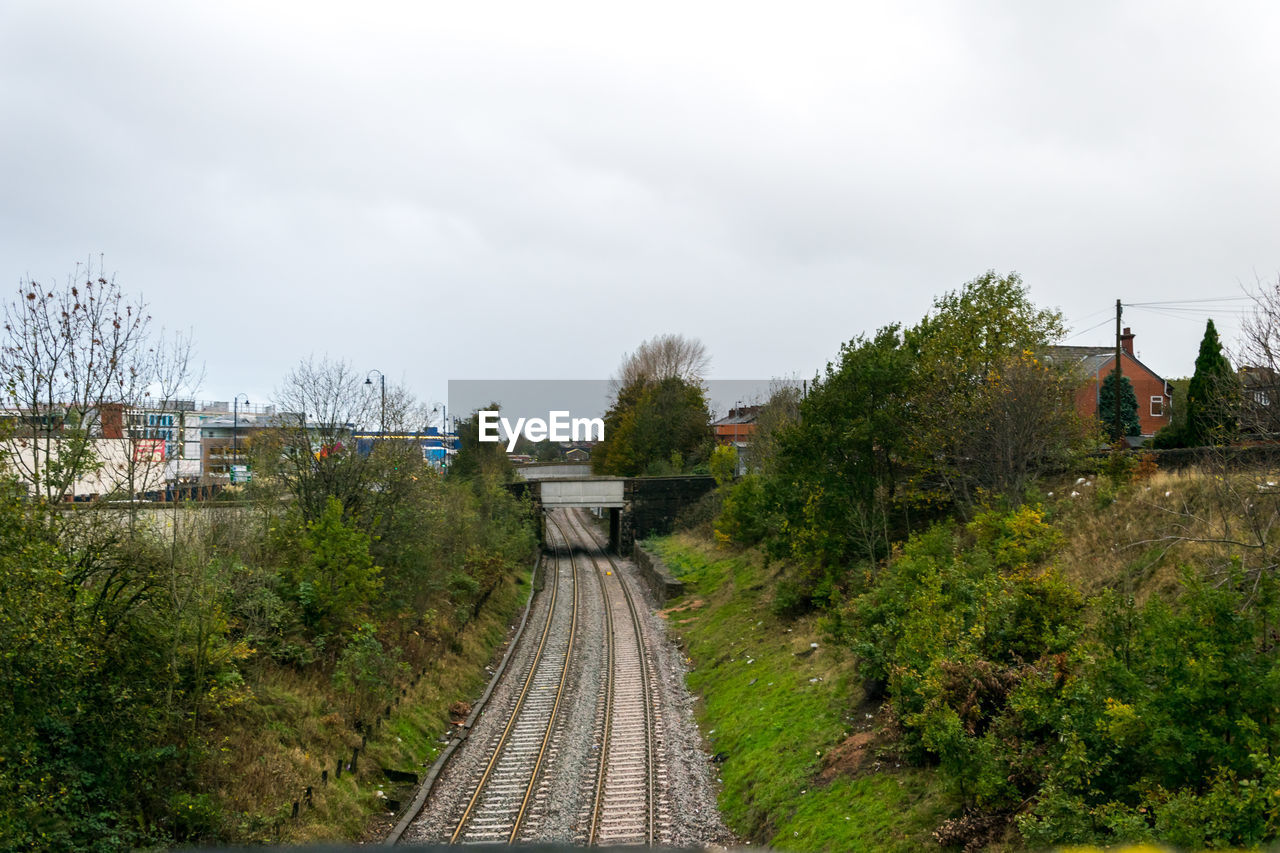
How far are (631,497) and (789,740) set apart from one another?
3974cm

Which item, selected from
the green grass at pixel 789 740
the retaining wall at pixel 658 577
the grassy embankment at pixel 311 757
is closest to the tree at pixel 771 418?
the retaining wall at pixel 658 577

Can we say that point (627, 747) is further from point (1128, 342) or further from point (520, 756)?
point (1128, 342)

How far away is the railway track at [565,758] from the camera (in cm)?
1401

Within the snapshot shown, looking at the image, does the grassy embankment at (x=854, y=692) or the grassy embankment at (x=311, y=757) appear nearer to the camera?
the grassy embankment at (x=854, y=692)

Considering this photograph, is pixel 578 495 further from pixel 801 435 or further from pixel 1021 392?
pixel 1021 392

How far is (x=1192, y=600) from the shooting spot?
9.03 m

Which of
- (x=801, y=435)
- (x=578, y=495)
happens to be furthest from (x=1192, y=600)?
(x=578, y=495)

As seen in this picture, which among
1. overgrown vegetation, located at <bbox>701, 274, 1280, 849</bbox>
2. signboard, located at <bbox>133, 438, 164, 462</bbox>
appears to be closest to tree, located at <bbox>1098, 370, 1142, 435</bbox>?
overgrown vegetation, located at <bbox>701, 274, 1280, 849</bbox>

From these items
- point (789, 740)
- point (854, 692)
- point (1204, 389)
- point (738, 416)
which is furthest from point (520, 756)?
point (738, 416)

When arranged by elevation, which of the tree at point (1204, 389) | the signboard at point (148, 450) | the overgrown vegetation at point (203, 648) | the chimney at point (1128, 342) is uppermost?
the chimney at point (1128, 342)

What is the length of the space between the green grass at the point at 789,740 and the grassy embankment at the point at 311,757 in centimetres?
633

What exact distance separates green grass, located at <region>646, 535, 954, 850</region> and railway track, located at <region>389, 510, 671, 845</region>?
158 centimetres

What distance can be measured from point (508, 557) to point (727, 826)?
2594cm

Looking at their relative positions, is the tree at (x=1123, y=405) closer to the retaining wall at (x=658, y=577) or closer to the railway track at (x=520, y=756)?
the retaining wall at (x=658, y=577)
